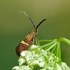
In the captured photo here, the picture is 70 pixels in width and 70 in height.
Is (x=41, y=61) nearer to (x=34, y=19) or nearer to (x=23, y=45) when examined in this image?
(x=23, y=45)

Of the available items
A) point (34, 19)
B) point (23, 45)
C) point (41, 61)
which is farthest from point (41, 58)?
point (34, 19)

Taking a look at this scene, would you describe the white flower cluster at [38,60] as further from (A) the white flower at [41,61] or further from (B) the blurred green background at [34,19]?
(B) the blurred green background at [34,19]

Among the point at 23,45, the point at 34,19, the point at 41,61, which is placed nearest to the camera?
the point at 41,61

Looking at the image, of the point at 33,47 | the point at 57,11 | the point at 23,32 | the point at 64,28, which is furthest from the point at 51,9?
the point at 33,47

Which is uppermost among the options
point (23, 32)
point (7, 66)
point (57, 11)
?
point (57, 11)

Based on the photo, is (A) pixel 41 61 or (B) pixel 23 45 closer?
(A) pixel 41 61

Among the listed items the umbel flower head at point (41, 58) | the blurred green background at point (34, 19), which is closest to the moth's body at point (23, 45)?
the umbel flower head at point (41, 58)

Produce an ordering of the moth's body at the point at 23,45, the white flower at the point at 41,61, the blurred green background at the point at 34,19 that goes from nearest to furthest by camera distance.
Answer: the white flower at the point at 41,61 → the moth's body at the point at 23,45 → the blurred green background at the point at 34,19

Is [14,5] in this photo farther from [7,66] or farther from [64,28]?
[7,66]
